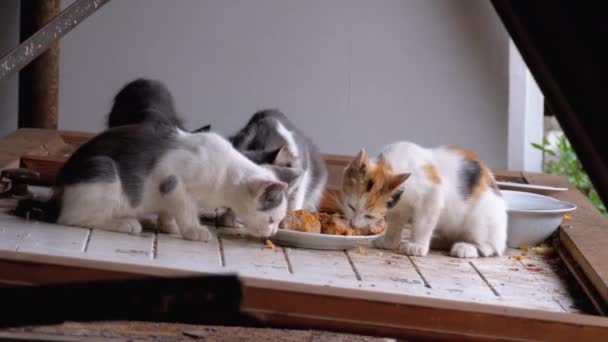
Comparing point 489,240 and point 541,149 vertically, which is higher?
point 541,149

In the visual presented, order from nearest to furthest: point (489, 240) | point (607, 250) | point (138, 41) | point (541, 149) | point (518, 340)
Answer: point (518, 340)
point (607, 250)
point (489, 240)
point (138, 41)
point (541, 149)

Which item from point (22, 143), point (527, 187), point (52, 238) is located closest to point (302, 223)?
point (52, 238)

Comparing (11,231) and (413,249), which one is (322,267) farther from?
(11,231)

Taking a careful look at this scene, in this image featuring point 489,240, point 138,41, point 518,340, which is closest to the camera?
point 518,340

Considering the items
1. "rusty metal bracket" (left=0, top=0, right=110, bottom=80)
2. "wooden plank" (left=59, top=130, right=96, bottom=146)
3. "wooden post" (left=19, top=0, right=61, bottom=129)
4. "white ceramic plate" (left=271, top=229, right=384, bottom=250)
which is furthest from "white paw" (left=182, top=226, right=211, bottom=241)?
"wooden post" (left=19, top=0, right=61, bottom=129)

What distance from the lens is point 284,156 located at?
3002mm

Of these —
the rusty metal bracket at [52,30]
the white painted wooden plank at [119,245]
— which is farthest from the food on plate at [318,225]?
the rusty metal bracket at [52,30]

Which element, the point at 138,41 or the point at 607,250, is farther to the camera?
the point at 138,41

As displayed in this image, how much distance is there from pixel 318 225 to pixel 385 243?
251mm

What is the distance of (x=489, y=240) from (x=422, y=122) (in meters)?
3.21

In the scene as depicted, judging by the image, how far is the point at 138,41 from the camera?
572cm

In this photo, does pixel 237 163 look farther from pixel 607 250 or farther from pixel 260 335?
pixel 607 250

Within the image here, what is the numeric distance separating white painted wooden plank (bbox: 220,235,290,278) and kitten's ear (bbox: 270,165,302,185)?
0.82 feet

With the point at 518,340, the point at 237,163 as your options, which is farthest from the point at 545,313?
the point at 237,163
